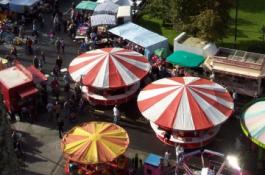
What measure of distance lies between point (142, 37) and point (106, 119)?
7.79 meters

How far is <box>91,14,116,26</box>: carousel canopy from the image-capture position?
104 feet

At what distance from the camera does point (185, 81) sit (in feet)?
73.6

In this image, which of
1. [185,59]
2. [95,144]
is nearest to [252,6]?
[185,59]

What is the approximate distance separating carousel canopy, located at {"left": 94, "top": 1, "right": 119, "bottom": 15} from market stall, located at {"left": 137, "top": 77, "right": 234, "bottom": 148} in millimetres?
12656

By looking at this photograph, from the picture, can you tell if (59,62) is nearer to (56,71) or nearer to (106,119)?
(56,71)

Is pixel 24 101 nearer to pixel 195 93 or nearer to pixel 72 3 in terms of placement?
pixel 195 93

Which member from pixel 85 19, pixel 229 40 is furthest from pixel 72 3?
pixel 229 40

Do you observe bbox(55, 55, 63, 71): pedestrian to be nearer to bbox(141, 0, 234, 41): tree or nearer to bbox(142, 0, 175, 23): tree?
Answer: bbox(141, 0, 234, 41): tree

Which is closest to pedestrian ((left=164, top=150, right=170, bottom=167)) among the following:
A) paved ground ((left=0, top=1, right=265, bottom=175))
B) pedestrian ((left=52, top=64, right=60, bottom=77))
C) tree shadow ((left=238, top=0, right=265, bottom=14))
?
paved ground ((left=0, top=1, right=265, bottom=175))

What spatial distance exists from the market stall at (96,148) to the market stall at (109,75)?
4.00 meters

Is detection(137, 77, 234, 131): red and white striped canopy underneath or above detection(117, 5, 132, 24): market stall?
underneath

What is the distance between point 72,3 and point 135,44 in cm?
1088

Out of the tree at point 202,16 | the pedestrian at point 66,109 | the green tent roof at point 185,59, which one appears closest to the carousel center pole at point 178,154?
the pedestrian at point 66,109

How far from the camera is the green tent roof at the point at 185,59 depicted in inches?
1039
